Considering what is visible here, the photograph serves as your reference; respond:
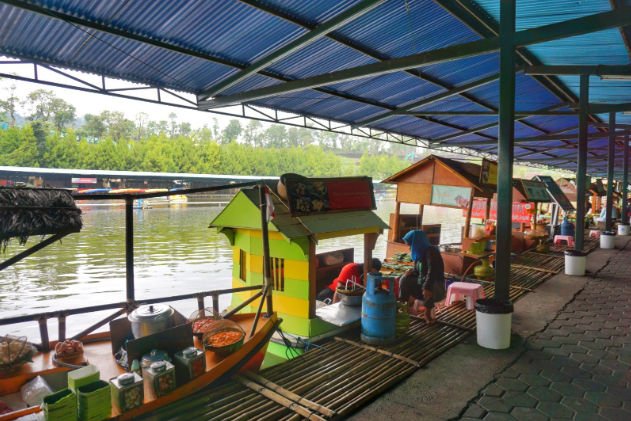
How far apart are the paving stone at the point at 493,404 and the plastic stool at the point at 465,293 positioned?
3.93m

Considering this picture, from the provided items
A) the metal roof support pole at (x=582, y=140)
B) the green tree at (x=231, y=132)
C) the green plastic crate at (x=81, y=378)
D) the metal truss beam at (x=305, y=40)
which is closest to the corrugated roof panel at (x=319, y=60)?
the metal truss beam at (x=305, y=40)

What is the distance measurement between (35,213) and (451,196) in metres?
10.9

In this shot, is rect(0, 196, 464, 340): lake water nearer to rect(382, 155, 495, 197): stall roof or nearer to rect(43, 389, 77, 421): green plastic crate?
rect(382, 155, 495, 197): stall roof

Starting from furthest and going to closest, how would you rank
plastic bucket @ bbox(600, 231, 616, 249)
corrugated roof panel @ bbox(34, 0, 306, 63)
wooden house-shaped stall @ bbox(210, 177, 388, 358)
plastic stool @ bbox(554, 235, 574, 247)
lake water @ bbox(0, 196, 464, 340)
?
plastic stool @ bbox(554, 235, 574, 247) → plastic bucket @ bbox(600, 231, 616, 249) → lake water @ bbox(0, 196, 464, 340) → wooden house-shaped stall @ bbox(210, 177, 388, 358) → corrugated roof panel @ bbox(34, 0, 306, 63)

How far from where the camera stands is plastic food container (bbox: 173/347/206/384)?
451cm

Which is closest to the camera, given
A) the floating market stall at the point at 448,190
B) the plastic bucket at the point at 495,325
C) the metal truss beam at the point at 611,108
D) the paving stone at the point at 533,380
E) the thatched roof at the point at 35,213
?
the thatched roof at the point at 35,213

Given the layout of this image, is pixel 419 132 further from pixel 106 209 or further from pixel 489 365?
pixel 106 209

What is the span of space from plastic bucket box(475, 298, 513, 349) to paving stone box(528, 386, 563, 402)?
1162mm

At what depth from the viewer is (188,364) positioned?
4.50 metres

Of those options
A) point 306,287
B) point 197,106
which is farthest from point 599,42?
point 197,106

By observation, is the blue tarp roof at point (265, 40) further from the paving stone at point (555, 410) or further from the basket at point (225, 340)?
the paving stone at point (555, 410)

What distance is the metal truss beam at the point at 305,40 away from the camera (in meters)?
6.70

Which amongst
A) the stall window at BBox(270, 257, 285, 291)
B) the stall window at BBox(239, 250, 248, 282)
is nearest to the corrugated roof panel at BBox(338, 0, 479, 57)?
the stall window at BBox(270, 257, 285, 291)

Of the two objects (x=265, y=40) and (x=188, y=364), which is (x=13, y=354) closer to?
(x=188, y=364)
